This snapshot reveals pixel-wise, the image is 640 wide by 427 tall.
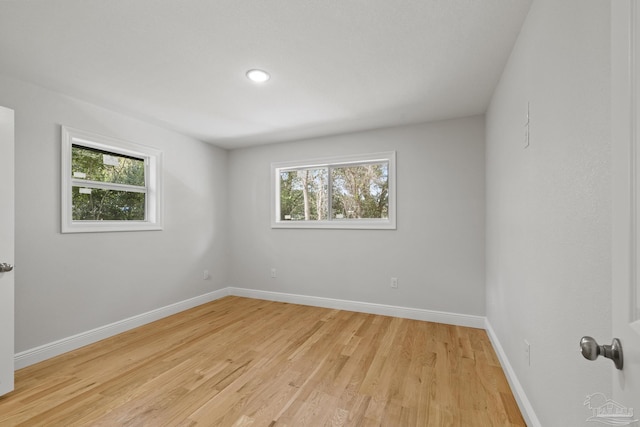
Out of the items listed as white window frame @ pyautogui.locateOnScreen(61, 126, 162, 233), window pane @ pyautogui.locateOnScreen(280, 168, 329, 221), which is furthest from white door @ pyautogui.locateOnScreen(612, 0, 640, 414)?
white window frame @ pyautogui.locateOnScreen(61, 126, 162, 233)

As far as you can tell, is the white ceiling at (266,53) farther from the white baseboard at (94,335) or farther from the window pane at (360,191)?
the white baseboard at (94,335)

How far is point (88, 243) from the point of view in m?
2.82

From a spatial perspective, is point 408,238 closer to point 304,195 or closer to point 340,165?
point 340,165

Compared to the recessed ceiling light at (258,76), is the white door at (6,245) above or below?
below

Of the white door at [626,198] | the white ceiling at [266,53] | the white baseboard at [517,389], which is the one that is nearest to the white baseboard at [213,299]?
the white baseboard at [517,389]

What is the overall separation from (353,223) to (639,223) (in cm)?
333

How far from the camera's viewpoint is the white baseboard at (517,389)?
1.57 m

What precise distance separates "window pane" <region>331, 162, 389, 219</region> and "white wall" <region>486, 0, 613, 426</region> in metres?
1.74

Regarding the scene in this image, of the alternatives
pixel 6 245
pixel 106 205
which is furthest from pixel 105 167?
pixel 6 245

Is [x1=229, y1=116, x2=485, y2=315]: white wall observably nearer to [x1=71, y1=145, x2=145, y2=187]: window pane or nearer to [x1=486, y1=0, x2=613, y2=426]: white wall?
[x1=486, y1=0, x2=613, y2=426]: white wall

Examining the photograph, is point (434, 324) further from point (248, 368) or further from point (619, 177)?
point (619, 177)

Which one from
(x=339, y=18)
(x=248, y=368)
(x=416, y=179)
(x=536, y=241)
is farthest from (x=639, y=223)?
(x=416, y=179)

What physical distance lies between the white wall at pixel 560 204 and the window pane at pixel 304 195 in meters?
2.44

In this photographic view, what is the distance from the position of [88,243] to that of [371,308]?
3.22 m
